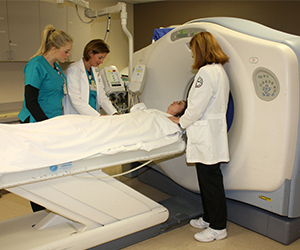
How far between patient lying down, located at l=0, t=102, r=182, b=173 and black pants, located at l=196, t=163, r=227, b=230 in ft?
0.98

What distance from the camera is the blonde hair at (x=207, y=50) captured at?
1951 mm

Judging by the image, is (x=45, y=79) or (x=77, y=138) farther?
(x=45, y=79)

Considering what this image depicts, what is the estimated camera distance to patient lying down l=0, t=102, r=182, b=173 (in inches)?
58.3

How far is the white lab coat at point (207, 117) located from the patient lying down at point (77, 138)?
0.49 feet

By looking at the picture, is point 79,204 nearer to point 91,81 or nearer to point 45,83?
point 45,83

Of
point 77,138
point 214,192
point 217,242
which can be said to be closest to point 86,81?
point 77,138

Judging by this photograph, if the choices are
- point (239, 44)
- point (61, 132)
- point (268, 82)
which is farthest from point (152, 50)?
point (61, 132)

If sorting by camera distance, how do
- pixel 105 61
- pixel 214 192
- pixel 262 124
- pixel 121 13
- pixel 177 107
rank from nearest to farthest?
1. pixel 262 124
2. pixel 214 192
3. pixel 177 107
4. pixel 121 13
5. pixel 105 61

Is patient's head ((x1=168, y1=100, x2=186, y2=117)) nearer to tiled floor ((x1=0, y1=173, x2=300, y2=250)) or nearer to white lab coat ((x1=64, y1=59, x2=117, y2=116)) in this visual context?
white lab coat ((x1=64, y1=59, x2=117, y2=116))

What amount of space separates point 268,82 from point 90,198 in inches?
49.5

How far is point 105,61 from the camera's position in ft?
17.4

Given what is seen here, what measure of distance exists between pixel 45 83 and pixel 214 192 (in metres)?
1.35

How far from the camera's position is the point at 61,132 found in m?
1.70

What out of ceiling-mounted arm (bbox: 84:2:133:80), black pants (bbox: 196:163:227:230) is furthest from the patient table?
ceiling-mounted arm (bbox: 84:2:133:80)
